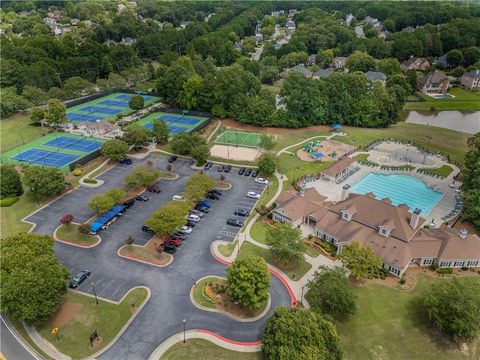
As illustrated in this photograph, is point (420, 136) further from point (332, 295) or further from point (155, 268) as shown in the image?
point (155, 268)

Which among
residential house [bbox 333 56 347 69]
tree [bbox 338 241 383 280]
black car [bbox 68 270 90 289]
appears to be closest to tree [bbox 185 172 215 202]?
black car [bbox 68 270 90 289]

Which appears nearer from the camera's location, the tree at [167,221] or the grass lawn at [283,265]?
the grass lawn at [283,265]

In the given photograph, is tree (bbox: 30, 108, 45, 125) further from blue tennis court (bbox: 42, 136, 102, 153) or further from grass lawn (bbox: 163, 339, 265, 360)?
grass lawn (bbox: 163, 339, 265, 360)

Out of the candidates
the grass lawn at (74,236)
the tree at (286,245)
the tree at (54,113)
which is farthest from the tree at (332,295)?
the tree at (54,113)

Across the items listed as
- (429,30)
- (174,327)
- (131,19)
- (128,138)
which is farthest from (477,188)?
(131,19)

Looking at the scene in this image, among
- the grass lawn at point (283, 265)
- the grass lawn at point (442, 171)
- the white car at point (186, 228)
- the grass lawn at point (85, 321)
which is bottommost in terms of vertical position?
the grass lawn at point (85, 321)

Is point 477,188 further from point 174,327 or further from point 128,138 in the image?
point 128,138

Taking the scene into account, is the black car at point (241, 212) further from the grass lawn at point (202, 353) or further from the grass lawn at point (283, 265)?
the grass lawn at point (202, 353)
